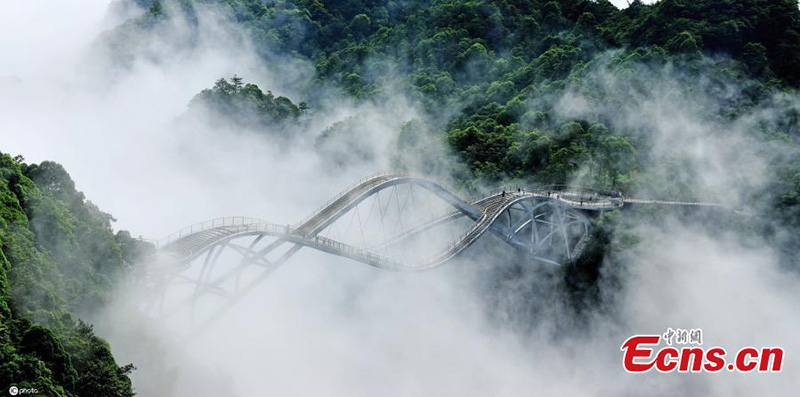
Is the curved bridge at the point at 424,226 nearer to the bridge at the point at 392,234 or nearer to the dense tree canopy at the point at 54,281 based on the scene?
the bridge at the point at 392,234

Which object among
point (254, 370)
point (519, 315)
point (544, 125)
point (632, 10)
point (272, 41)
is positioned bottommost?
point (254, 370)

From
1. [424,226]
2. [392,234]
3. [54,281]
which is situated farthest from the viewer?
[392,234]

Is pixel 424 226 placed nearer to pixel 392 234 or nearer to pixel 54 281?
pixel 392 234

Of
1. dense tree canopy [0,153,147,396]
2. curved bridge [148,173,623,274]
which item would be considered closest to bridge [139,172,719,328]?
curved bridge [148,173,623,274]

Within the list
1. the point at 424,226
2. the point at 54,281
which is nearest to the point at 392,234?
the point at 424,226

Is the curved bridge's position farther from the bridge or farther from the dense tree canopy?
the dense tree canopy

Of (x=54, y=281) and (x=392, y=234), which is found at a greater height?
(x=392, y=234)

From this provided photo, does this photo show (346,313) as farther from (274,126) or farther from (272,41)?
(272,41)

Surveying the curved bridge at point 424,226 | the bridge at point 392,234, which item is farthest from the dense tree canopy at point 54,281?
the curved bridge at point 424,226

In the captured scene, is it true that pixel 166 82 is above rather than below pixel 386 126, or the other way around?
above

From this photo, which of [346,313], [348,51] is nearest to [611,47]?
[348,51]
